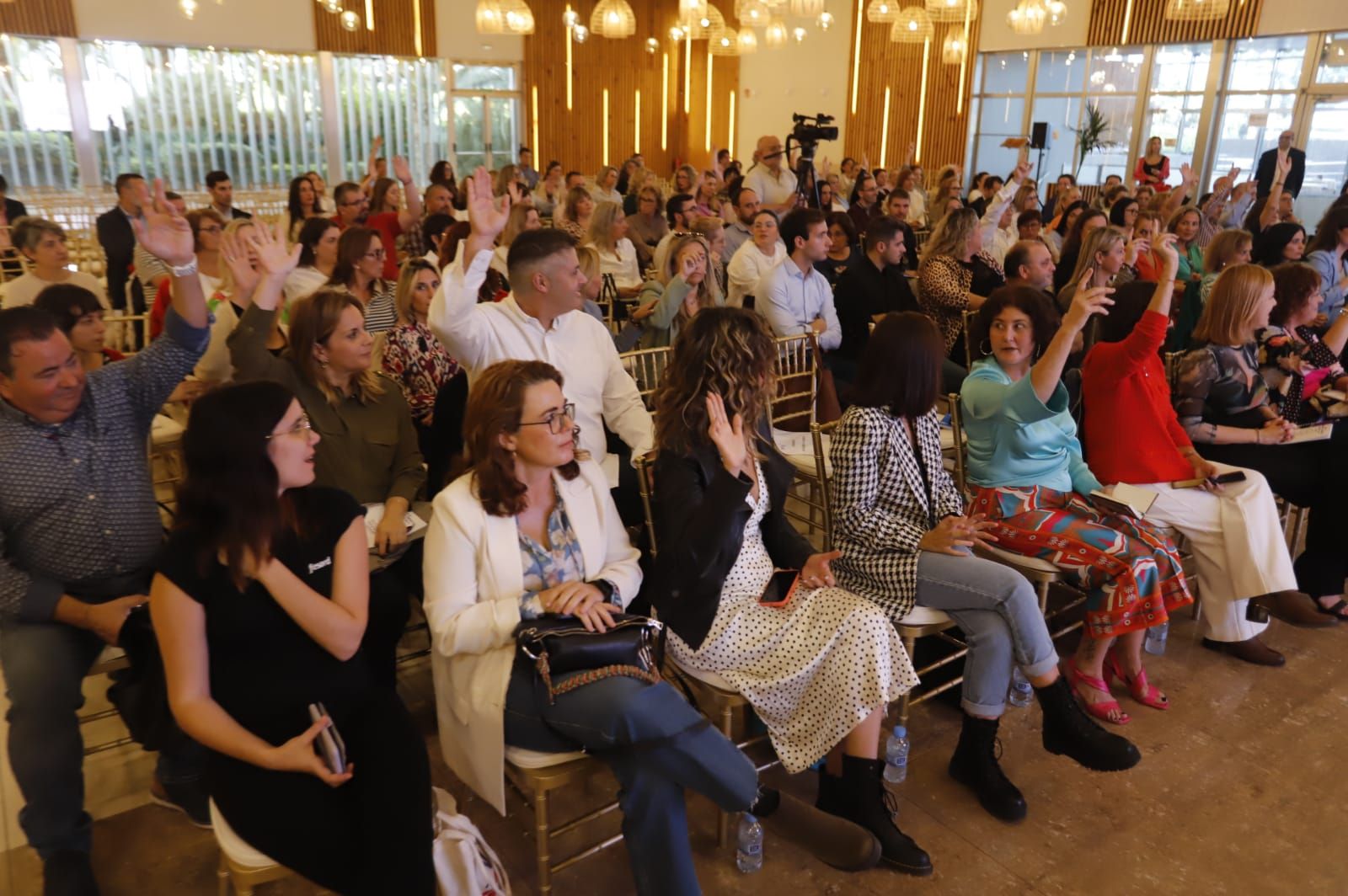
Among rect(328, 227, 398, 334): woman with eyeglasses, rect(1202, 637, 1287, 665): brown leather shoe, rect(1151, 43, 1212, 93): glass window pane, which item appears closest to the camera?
rect(1202, 637, 1287, 665): brown leather shoe

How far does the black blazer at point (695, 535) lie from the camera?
7.31ft

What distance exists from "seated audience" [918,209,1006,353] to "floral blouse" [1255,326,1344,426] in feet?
5.16

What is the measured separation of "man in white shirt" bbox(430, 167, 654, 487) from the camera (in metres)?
2.93

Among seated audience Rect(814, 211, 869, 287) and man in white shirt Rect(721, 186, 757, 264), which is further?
man in white shirt Rect(721, 186, 757, 264)

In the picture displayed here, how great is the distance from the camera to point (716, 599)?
2330 mm

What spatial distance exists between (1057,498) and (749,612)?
1207mm

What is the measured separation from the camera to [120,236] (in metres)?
6.79

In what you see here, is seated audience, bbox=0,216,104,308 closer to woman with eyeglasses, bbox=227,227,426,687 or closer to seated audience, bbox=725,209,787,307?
woman with eyeglasses, bbox=227,227,426,687

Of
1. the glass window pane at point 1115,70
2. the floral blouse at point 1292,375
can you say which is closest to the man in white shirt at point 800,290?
the floral blouse at point 1292,375

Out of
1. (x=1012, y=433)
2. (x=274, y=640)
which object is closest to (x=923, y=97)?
(x=1012, y=433)

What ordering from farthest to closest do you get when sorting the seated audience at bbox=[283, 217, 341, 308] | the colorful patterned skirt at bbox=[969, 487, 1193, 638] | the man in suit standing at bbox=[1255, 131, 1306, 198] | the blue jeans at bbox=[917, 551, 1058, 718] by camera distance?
the man in suit standing at bbox=[1255, 131, 1306, 198]
the seated audience at bbox=[283, 217, 341, 308]
the colorful patterned skirt at bbox=[969, 487, 1193, 638]
the blue jeans at bbox=[917, 551, 1058, 718]

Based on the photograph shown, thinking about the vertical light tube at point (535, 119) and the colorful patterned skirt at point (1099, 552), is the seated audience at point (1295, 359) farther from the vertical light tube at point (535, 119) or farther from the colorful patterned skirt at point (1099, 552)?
the vertical light tube at point (535, 119)

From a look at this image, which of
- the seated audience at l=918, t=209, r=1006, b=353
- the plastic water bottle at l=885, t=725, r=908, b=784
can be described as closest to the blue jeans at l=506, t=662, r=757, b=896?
the plastic water bottle at l=885, t=725, r=908, b=784

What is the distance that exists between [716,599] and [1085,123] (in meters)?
13.4
